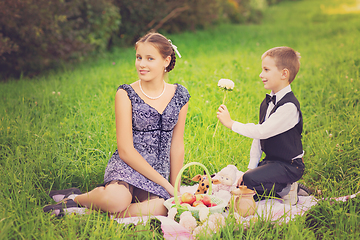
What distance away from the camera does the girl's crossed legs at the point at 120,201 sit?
2463 mm

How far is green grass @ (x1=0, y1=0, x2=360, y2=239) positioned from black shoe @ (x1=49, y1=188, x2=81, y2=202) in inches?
3.3

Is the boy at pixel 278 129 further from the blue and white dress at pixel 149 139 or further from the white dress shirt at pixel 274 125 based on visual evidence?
the blue and white dress at pixel 149 139

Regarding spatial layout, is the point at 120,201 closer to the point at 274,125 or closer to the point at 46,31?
the point at 274,125

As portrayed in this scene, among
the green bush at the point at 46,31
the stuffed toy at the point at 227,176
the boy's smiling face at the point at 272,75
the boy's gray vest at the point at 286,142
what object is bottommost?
the stuffed toy at the point at 227,176

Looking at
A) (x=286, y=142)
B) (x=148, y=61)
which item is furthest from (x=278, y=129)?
(x=148, y=61)

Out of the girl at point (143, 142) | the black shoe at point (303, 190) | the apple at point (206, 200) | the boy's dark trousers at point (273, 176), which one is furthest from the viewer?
the black shoe at point (303, 190)

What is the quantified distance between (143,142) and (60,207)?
0.84 metres

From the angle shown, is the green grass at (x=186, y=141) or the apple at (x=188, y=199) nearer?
the green grass at (x=186, y=141)

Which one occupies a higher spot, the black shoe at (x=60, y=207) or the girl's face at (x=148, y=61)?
the girl's face at (x=148, y=61)

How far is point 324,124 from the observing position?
427cm

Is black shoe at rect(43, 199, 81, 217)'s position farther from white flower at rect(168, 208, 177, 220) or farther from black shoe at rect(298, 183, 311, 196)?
black shoe at rect(298, 183, 311, 196)

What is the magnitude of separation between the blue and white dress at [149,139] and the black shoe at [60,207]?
1.04ft

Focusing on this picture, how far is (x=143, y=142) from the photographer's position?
2.75 metres

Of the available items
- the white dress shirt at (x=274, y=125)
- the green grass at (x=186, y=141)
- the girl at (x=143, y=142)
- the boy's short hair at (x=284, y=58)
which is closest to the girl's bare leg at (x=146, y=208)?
the girl at (x=143, y=142)
